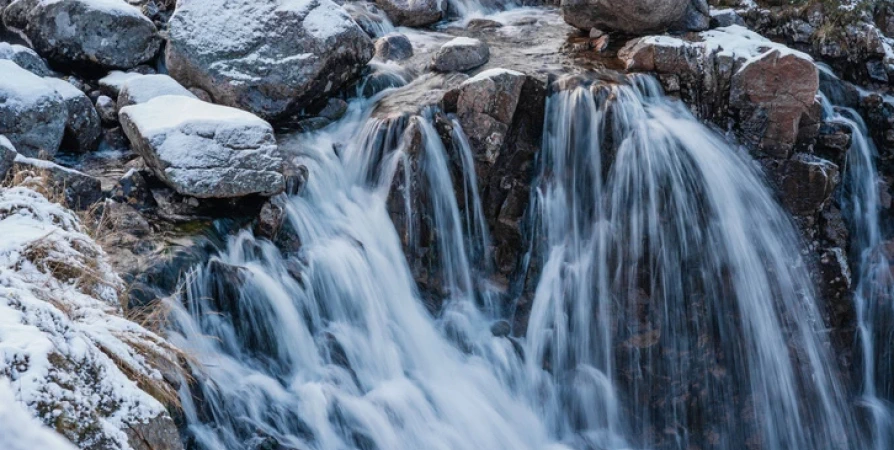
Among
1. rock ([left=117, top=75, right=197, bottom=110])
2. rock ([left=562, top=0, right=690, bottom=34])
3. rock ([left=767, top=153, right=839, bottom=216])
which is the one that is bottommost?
rock ([left=767, top=153, right=839, bottom=216])

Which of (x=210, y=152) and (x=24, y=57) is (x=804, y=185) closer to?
(x=210, y=152)

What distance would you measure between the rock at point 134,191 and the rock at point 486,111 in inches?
123

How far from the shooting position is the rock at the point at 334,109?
8.71 meters

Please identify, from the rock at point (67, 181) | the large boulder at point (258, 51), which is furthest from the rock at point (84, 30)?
the rock at point (67, 181)

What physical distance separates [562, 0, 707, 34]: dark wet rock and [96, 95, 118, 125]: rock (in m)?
5.89

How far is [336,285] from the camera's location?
6.84 metres

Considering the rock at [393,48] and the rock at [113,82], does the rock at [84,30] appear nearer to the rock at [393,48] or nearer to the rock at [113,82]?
the rock at [113,82]

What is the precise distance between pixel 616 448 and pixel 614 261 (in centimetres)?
179

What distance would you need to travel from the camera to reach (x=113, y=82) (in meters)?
8.21

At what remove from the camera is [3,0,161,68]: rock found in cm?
840

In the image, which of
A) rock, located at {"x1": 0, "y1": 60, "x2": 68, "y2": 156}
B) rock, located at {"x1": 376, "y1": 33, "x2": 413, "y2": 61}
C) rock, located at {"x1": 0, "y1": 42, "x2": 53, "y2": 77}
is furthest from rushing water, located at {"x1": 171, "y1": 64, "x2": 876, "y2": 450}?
rock, located at {"x1": 0, "y1": 42, "x2": 53, "y2": 77}

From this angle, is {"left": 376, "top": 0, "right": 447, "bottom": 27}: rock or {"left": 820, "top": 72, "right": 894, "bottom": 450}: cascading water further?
{"left": 376, "top": 0, "right": 447, "bottom": 27}: rock

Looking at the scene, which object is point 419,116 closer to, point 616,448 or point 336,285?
point 336,285

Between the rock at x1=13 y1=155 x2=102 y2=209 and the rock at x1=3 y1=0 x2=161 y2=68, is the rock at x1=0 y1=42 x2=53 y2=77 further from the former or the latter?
the rock at x1=13 y1=155 x2=102 y2=209
